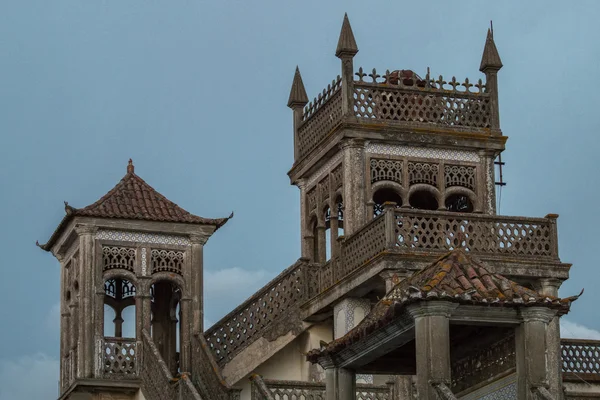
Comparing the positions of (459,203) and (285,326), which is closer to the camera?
(285,326)

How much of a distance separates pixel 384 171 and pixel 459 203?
2.91 m

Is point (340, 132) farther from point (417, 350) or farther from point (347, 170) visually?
point (417, 350)

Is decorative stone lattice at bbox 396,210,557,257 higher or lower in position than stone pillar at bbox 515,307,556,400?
higher

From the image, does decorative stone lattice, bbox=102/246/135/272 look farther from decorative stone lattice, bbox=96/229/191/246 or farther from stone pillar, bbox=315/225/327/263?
stone pillar, bbox=315/225/327/263

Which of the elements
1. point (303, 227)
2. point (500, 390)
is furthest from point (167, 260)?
point (500, 390)

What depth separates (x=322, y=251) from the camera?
3912 centimetres

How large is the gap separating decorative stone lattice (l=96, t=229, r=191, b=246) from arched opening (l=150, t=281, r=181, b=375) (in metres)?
1.54

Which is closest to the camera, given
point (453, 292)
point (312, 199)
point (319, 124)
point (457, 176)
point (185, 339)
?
point (453, 292)

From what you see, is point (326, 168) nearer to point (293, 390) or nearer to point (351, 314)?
point (351, 314)

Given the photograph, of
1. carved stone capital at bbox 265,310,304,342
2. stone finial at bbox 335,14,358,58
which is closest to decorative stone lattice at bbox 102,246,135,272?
carved stone capital at bbox 265,310,304,342

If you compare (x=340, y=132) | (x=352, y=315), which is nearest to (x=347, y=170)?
(x=340, y=132)

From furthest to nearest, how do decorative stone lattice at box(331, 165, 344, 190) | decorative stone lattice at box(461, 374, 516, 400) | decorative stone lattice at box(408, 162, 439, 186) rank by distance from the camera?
1. decorative stone lattice at box(331, 165, 344, 190)
2. decorative stone lattice at box(408, 162, 439, 186)
3. decorative stone lattice at box(461, 374, 516, 400)

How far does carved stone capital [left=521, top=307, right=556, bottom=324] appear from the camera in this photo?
2012 centimetres

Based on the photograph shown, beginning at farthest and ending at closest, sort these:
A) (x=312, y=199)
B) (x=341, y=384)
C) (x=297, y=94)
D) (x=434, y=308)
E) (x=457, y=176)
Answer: (x=297, y=94), (x=312, y=199), (x=457, y=176), (x=341, y=384), (x=434, y=308)
